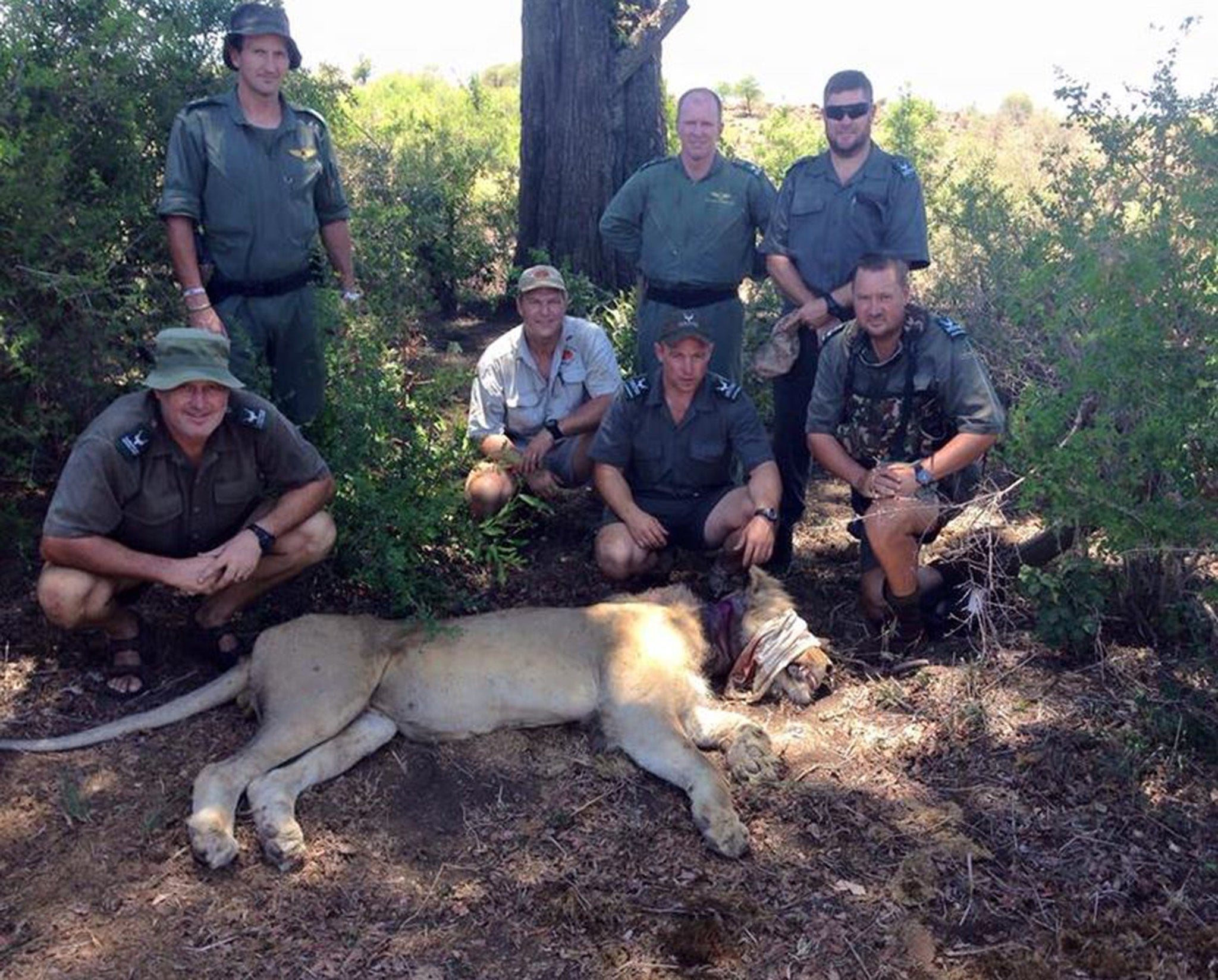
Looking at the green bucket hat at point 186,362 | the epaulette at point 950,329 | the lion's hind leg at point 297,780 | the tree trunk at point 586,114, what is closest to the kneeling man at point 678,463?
the epaulette at point 950,329

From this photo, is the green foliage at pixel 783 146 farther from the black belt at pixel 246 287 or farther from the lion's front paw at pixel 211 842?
the lion's front paw at pixel 211 842

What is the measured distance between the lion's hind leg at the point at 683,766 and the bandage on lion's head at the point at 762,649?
49cm

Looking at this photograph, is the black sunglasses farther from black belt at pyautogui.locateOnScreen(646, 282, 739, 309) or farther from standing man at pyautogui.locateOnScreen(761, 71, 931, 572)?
black belt at pyautogui.locateOnScreen(646, 282, 739, 309)

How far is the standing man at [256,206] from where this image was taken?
5.37 meters

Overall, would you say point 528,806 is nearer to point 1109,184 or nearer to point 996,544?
point 996,544

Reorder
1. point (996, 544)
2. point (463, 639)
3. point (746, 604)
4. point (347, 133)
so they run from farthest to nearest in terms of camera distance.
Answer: point (347, 133) < point (996, 544) < point (746, 604) < point (463, 639)

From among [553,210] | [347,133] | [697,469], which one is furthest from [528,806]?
[347,133]

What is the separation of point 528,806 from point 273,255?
284 cm

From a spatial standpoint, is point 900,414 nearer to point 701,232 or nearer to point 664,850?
point 701,232

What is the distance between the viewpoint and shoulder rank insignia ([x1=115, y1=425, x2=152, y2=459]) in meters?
4.47

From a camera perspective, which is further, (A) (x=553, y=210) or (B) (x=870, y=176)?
(A) (x=553, y=210)

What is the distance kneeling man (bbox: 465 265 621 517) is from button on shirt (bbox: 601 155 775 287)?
1.71ft

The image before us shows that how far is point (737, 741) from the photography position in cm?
446

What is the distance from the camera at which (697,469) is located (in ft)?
18.3
